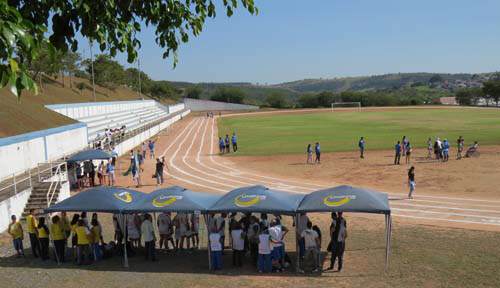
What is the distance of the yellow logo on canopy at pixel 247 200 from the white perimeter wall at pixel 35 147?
13.7 metres

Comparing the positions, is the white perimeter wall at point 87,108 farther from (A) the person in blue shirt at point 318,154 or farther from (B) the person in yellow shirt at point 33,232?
(B) the person in yellow shirt at point 33,232

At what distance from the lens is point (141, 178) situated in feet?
94.4

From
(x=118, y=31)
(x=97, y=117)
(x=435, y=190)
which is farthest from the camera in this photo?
(x=97, y=117)

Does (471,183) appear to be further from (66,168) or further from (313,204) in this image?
(66,168)

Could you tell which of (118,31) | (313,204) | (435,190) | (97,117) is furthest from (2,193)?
(97,117)

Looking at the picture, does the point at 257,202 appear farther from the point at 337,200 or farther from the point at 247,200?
the point at 337,200

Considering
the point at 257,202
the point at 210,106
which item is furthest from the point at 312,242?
the point at 210,106

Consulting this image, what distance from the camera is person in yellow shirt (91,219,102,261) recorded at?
43.5 ft

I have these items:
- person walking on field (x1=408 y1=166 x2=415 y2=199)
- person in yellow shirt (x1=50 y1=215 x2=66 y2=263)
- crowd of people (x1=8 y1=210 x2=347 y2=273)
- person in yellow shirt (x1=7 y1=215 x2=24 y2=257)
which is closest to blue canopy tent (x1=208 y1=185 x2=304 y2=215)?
crowd of people (x1=8 y1=210 x2=347 y2=273)

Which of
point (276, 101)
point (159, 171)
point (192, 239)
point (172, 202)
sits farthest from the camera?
point (276, 101)

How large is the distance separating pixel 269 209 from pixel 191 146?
3543 cm

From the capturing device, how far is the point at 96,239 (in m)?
13.4

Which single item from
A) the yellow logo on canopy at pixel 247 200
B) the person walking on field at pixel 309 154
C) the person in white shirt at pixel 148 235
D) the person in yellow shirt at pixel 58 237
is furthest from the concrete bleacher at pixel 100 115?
the yellow logo on canopy at pixel 247 200

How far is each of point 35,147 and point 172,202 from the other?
1745 centimetres
